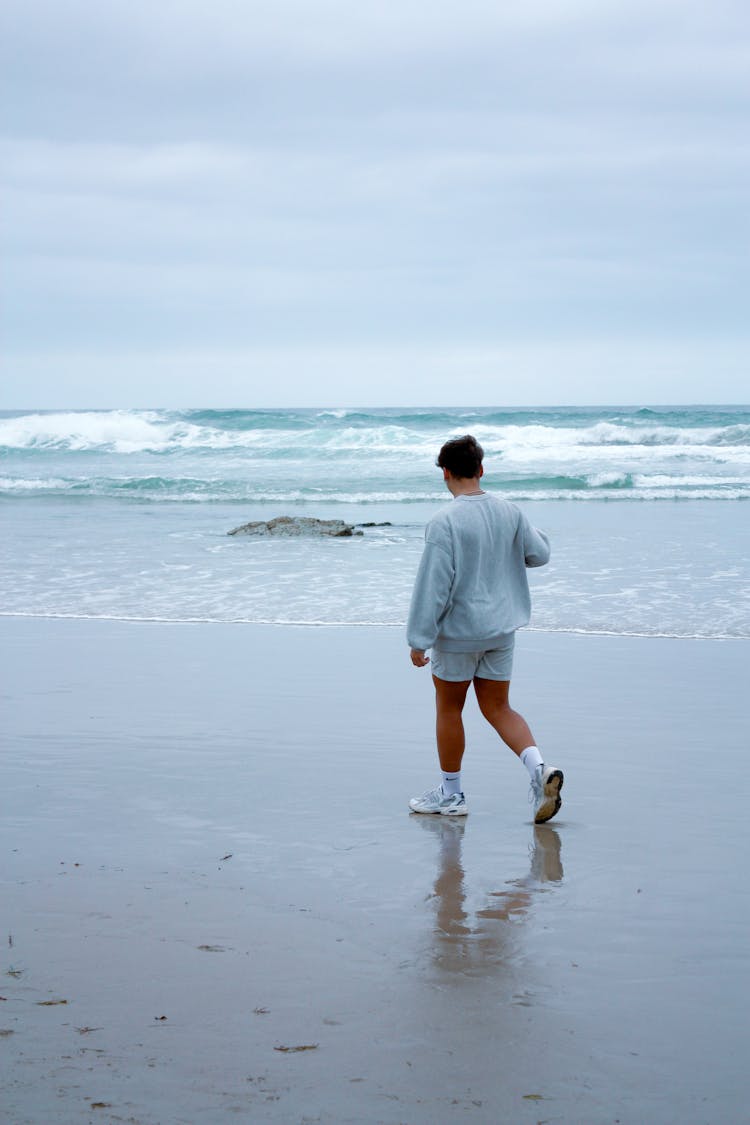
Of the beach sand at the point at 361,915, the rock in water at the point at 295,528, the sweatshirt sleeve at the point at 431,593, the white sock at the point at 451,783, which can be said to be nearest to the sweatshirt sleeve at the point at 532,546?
the sweatshirt sleeve at the point at 431,593

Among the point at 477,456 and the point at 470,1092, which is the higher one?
the point at 477,456

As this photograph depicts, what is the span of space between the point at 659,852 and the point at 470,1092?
77.5 inches

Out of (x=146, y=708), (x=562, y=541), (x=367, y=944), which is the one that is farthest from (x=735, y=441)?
(x=367, y=944)

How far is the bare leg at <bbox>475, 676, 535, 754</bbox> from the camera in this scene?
516cm

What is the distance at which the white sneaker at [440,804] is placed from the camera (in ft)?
16.6

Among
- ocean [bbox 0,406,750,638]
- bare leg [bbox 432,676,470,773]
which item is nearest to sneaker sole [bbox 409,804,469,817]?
bare leg [bbox 432,676,470,773]

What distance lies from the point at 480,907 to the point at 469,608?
136 centimetres

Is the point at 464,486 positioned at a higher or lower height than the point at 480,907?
higher

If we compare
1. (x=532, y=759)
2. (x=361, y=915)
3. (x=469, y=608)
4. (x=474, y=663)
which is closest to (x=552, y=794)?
(x=532, y=759)

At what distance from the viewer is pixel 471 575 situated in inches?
195

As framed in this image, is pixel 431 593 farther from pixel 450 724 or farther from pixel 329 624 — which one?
pixel 329 624

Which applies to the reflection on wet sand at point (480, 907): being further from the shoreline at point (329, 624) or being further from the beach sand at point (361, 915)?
the shoreline at point (329, 624)

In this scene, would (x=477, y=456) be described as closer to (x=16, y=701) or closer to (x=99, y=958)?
(x=99, y=958)

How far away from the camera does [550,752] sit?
6.08 m
